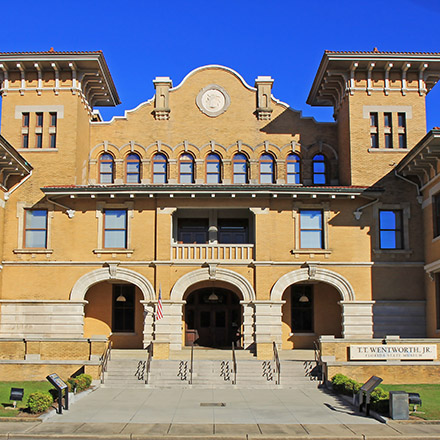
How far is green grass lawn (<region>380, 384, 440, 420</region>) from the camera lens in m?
17.9

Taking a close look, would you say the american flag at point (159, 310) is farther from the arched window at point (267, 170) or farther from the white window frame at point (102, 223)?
the arched window at point (267, 170)

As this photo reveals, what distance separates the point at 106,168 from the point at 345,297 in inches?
532

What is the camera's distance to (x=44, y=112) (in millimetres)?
31547

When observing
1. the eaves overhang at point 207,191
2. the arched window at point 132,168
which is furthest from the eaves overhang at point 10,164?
the arched window at point 132,168

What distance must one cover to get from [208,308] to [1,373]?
Answer: 458 inches

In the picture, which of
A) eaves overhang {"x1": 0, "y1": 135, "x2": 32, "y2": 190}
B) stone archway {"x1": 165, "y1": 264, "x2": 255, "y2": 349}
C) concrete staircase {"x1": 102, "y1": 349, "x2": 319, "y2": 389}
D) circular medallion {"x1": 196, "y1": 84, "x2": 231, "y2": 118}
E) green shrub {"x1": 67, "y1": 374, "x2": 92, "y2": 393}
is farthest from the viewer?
circular medallion {"x1": 196, "y1": 84, "x2": 231, "y2": 118}

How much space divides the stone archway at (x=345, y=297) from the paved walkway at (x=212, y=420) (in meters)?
7.53

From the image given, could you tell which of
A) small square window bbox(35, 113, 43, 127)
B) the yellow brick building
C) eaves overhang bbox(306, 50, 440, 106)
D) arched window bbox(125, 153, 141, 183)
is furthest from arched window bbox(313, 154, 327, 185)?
small square window bbox(35, 113, 43, 127)

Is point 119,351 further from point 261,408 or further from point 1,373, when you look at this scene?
point 261,408

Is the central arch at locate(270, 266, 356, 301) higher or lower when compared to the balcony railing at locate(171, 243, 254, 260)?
lower

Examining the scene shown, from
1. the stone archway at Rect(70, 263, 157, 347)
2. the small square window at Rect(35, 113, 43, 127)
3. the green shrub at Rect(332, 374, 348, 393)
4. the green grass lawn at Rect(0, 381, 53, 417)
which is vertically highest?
the small square window at Rect(35, 113, 43, 127)

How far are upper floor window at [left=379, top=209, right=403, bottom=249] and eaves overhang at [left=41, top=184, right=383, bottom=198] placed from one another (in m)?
1.43

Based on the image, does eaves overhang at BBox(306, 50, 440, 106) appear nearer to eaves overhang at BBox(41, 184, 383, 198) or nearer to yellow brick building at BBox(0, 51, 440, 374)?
yellow brick building at BBox(0, 51, 440, 374)

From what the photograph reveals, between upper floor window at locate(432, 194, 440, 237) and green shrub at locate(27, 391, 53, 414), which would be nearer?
green shrub at locate(27, 391, 53, 414)
